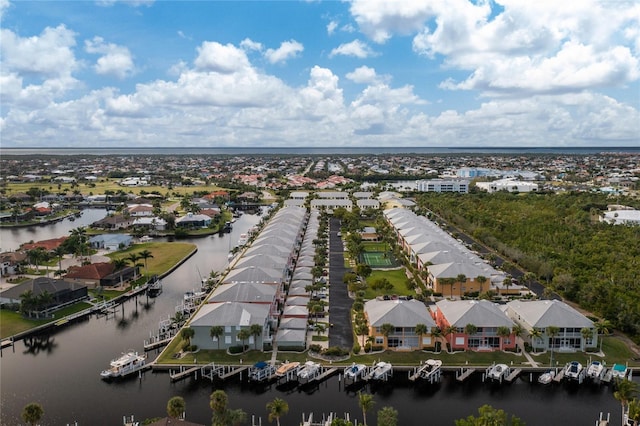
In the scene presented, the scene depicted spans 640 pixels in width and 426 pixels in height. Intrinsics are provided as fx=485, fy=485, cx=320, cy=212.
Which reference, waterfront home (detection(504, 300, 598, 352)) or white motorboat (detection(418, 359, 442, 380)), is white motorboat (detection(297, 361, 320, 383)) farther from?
waterfront home (detection(504, 300, 598, 352))

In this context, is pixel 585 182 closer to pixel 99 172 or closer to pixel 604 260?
pixel 604 260

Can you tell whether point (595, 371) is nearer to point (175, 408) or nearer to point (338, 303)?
point (338, 303)

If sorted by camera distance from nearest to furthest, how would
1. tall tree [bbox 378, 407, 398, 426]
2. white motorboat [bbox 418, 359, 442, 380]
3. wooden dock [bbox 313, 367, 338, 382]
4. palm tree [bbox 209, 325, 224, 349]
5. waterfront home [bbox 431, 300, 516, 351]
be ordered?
tall tree [bbox 378, 407, 398, 426] < wooden dock [bbox 313, 367, 338, 382] < white motorboat [bbox 418, 359, 442, 380] < palm tree [bbox 209, 325, 224, 349] < waterfront home [bbox 431, 300, 516, 351]

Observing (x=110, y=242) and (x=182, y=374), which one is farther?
(x=110, y=242)

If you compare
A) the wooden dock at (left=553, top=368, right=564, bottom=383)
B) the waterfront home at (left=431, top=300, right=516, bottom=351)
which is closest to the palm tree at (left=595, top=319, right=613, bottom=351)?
the wooden dock at (left=553, top=368, right=564, bottom=383)

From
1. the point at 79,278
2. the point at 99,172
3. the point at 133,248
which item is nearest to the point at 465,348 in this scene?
the point at 79,278

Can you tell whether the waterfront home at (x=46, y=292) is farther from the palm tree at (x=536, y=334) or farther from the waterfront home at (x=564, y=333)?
→ the waterfront home at (x=564, y=333)

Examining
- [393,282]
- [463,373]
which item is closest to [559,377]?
[463,373]
